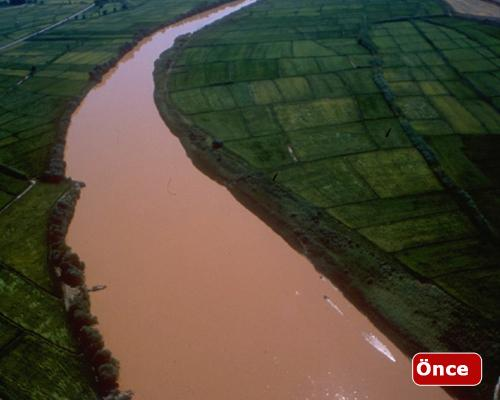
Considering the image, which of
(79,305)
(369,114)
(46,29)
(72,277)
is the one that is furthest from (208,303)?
(46,29)

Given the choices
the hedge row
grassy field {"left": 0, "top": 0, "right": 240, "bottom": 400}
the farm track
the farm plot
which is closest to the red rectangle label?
the farm plot

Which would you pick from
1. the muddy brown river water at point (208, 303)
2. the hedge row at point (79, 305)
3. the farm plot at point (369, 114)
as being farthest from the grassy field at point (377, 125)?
the hedge row at point (79, 305)

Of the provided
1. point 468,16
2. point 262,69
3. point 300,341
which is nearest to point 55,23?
point 262,69

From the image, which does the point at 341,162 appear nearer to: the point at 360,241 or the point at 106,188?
the point at 360,241

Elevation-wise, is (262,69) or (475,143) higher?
(262,69)

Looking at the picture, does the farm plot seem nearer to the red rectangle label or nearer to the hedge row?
the red rectangle label

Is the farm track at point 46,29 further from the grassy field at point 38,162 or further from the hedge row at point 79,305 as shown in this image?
the hedge row at point 79,305

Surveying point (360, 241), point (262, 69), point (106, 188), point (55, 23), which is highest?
point (55, 23)

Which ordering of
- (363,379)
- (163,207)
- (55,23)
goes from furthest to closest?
(55,23) → (163,207) → (363,379)
